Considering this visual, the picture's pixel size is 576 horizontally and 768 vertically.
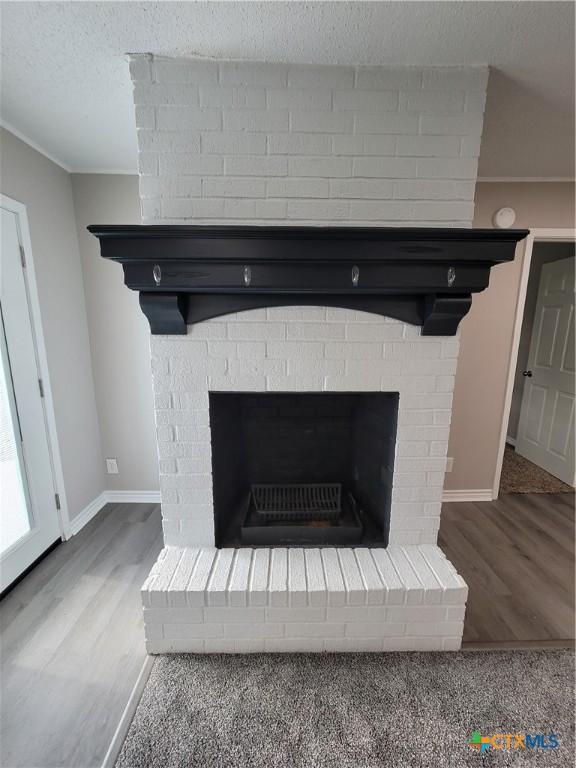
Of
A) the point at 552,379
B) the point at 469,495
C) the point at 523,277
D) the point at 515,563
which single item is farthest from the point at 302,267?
the point at 552,379

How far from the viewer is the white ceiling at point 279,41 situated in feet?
3.31

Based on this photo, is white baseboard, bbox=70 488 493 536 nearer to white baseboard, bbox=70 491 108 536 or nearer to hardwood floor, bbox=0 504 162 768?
white baseboard, bbox=70 491 108 536

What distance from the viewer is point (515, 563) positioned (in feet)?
6.46

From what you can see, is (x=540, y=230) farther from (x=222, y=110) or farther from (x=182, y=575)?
(x=182, y=575)

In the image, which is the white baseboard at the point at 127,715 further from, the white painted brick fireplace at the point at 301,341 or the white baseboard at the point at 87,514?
the white baseboard at the point at 87,514

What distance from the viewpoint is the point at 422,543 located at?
1562mm

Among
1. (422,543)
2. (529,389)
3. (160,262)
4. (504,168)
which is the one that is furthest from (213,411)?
(529,389)

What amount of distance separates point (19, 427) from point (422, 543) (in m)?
2.23

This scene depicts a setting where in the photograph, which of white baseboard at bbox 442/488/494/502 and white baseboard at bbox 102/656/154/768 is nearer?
white baseboard at bbox 102/656/154/768

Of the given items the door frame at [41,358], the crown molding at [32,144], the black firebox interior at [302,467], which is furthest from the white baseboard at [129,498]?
the crown molding at [32,144]

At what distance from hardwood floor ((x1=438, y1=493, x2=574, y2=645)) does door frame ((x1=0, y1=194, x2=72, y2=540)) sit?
237 centimetres

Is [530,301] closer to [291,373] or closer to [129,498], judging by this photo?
[291,373]

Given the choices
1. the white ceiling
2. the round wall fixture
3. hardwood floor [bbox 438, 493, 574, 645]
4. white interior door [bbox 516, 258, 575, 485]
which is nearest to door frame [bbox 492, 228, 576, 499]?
the round wall fixture

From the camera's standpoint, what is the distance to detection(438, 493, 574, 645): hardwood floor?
5.06ft
